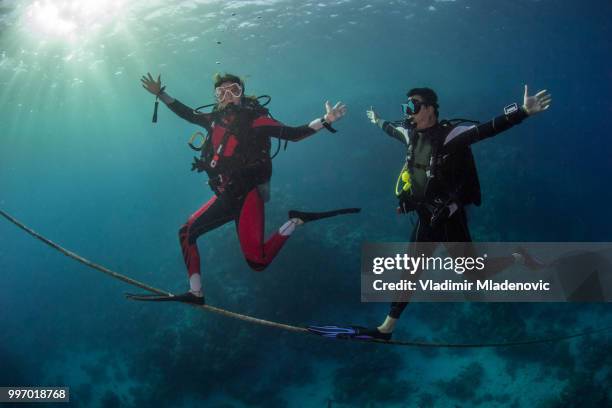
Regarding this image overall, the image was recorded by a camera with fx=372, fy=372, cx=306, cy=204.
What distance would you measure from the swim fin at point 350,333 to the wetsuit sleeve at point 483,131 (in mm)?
2526

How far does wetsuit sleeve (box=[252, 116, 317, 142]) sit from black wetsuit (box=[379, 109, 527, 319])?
4.43 ft

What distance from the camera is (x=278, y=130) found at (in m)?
4.83

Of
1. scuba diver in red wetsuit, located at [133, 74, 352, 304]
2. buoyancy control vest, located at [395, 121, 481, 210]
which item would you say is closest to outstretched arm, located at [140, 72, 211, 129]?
scuba diver in red wetsuit, located at [133, 74, 352, 304]

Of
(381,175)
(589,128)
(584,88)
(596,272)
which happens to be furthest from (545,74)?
(596,272)

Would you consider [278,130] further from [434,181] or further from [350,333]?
[350,333]

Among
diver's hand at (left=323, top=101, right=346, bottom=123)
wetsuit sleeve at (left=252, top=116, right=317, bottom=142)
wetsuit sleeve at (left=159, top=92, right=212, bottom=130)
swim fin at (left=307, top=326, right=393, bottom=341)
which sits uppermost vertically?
wetsuit sleeve at (left=159, top=92, right=212, bottom=130)

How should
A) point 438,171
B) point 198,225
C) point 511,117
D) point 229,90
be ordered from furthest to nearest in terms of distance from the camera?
point 229,90
point 198,225
point 438,171
point 511,117

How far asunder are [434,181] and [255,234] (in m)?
2.30

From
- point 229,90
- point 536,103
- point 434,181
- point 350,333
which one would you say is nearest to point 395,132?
point 434,181

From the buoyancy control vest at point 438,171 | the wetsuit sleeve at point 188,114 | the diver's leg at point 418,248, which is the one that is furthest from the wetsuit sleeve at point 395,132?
the wetsuit sleeve at point 188,114

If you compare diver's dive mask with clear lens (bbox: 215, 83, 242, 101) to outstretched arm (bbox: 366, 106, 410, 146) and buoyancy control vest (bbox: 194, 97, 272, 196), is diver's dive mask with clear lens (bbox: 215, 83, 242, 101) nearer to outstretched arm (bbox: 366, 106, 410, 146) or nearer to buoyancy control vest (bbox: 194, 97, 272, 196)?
buoyancy control vest (bbox: 194, 97, 272, 196)

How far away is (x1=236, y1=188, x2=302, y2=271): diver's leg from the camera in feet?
15.6

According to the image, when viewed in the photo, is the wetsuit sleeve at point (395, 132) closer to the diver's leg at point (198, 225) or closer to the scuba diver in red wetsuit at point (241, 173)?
the scuba diver in red wetsuit at point (241, 173)

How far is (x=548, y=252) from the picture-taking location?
15.6 m
